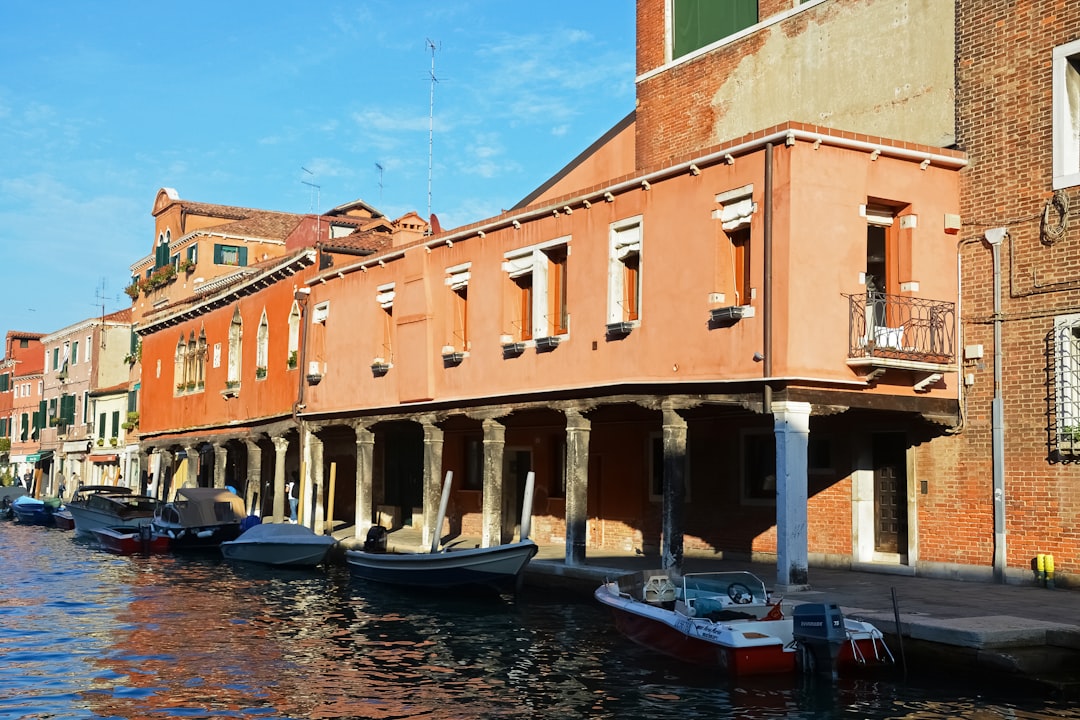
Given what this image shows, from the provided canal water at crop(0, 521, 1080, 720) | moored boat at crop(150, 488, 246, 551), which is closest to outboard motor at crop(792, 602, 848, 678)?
canal water at crop(0, 521, 1080, 720)

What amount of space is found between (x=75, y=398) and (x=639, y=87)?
4703 centimetres

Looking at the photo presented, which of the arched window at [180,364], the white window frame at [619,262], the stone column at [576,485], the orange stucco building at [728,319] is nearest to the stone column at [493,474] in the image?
the orange stucco building at [728,319]

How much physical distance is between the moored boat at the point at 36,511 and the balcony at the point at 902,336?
3823 cm

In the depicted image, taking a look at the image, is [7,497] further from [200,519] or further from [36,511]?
[200,519]

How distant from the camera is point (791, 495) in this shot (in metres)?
16.0

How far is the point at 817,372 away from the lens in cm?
1630

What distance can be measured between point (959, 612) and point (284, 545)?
16396mm

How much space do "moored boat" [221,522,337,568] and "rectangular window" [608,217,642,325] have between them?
32.2 ft

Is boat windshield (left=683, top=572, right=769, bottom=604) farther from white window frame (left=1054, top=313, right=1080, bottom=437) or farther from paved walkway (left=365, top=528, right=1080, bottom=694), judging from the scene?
white window frame (left=1054, top=313, right=1080, bottom=437)

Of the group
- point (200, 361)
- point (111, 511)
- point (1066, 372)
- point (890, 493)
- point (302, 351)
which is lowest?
point (111, 511)

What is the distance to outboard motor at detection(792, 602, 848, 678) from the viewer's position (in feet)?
39.6

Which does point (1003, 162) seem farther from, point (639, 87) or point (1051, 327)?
point (639, 87)

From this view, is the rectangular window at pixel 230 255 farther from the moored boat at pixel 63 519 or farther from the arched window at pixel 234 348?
the arched window at pixel 234 348

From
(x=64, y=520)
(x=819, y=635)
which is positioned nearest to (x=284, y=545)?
(x=819, y=635)
